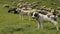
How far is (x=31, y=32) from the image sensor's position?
1309 cm

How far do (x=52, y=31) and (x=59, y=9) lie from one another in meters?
10.8

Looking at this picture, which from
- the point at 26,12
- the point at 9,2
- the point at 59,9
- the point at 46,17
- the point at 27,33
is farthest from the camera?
the point at 9,2

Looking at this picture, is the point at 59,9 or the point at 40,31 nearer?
the point at 40,31

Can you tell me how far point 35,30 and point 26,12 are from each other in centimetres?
525

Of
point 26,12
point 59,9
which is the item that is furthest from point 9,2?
point 26,12

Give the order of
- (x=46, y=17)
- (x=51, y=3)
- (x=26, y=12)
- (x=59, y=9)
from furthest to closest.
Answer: (x=51, y=3) < (x=59, y=9) < (x=26, y=12) < (x=46, y=17)

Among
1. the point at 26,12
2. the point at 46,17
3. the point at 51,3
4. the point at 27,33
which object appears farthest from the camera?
the point at 51,3

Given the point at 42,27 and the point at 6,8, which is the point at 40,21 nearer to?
the point at 42,27

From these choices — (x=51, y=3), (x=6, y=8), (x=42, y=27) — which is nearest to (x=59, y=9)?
(x=51, y=3)

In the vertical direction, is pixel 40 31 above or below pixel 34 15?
below

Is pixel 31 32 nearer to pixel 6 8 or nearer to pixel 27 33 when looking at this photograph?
pixel 27 33

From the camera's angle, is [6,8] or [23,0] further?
[23,0]

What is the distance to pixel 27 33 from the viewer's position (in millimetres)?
12953

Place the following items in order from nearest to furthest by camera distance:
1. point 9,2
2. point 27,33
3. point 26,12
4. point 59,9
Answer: point 27,33 < point 26,12 < point 59,9 < point 9,2
